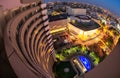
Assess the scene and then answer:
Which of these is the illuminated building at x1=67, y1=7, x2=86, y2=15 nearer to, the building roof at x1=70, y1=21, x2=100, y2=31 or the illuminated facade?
the building roof at x1=70, y1=21, x2=100, y2=31

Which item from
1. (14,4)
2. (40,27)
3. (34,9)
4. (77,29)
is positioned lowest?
(77,29)

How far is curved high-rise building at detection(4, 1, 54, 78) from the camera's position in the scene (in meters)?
6.64

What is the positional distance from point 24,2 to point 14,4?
6.07 ft

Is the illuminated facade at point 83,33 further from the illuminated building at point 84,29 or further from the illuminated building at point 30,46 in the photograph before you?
the illuminated building at point 30,46

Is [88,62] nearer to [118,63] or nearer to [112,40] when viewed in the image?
[112,40]

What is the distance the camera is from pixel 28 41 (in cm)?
1202

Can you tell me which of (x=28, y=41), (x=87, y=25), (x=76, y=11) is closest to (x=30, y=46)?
(x=28, y=41)

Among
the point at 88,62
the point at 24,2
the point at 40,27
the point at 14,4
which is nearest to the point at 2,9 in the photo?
the point at 14,4

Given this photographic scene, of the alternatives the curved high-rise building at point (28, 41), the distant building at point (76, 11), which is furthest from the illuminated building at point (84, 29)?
the curved high-rise building at point (28, 41)

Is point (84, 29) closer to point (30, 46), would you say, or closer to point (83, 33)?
point (83, 33)

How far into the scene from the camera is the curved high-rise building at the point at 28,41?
6638 mm

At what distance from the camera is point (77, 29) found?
1028 inches

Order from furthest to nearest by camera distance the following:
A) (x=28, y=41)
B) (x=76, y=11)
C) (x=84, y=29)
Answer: (x=76, y=11) → (x=84, y=29) → (x=28, y=41)

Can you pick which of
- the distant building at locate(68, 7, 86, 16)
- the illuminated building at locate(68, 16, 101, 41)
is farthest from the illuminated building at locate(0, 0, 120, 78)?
the distant building at locate(68, 7, 86, 16)
